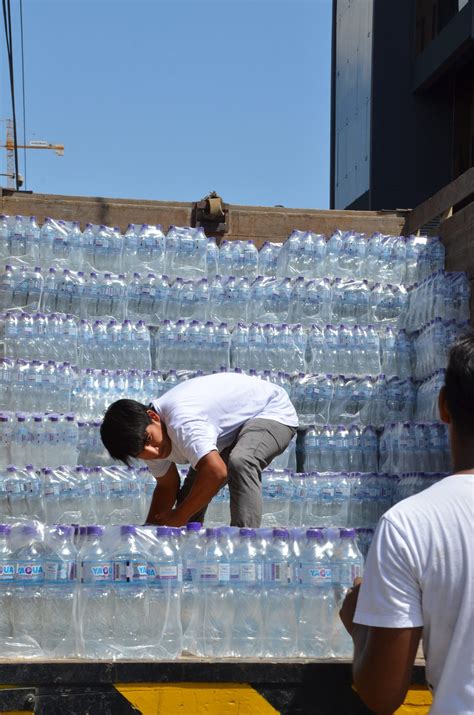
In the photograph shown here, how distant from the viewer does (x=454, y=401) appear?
2.40m

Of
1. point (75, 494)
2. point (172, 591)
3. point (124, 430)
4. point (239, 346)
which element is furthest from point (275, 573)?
point (239, 346)

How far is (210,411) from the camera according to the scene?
568 centimetres

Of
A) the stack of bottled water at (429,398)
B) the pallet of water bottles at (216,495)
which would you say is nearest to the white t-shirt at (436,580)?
the pallet of water bottles at (216,495)

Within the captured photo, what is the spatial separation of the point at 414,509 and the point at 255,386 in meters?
3.76

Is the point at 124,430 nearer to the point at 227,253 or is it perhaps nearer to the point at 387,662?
the point at 387,662

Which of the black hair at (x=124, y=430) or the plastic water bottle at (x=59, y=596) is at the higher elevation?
the black hair at (x=124, y=430)

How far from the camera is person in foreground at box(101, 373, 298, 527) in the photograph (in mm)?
5078

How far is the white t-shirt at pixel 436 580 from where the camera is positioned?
227 centimetres

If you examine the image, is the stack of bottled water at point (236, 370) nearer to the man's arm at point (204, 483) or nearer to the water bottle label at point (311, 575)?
the water bottle label at point (311, 575)

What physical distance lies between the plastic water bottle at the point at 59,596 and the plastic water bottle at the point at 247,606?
690 mm

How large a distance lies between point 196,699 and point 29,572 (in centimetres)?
116

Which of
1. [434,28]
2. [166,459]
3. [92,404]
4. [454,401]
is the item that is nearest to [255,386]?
[166,459]

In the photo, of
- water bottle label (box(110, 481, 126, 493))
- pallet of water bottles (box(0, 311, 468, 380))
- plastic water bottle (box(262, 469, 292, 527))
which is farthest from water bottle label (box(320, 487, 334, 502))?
pallet of water bottles (box(0, 311, 468, 380))

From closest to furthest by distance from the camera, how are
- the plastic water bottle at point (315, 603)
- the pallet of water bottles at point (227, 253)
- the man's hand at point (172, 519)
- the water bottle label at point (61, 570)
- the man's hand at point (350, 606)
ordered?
the man's hand at point (350, 606) → the water bottle label at point (61, 570) → the plastic water bottle at point (315, 603) → the man's hand at point (172, 519) → the pallet of water bottles at point (227, 253)
